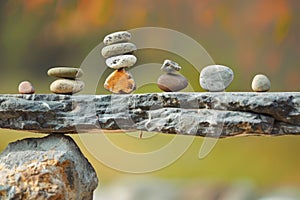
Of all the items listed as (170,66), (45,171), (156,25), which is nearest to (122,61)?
(170,66)

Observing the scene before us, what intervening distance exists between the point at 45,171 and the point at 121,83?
449mm

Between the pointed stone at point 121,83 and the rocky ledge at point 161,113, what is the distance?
8cm

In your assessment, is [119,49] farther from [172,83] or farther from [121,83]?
[172,83]

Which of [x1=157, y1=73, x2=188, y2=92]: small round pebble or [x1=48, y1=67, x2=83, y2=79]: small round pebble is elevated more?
[x1=48, y1=67, x2=83, y2=79]: small round pebble

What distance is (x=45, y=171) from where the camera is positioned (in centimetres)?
171

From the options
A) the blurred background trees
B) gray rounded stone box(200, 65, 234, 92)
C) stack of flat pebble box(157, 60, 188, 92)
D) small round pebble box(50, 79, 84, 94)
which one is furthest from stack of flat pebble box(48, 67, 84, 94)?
the blurred background trees

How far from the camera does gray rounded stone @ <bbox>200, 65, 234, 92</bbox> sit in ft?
5.52

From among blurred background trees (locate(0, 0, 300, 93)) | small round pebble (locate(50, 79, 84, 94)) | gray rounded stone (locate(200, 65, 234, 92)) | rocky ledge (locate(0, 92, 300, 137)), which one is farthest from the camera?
blurred background trees (locate(0, 0, 300, 93))

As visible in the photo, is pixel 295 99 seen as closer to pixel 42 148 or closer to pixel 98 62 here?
pixel 42 148

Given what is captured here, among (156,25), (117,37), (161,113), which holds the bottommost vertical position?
(161,113)

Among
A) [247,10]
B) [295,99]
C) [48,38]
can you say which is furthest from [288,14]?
[48,38]

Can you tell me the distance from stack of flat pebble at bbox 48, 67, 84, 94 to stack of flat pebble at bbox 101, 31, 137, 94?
4.7 inches

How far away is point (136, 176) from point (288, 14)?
137 centimetres

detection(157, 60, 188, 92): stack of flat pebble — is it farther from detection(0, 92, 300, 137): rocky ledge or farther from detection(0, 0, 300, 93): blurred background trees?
detection(0, 0, 300, 93): blurred background trees
